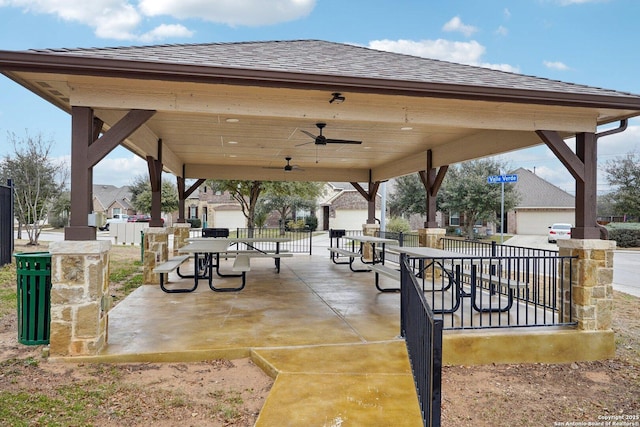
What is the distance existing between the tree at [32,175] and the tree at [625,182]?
29.8 metres

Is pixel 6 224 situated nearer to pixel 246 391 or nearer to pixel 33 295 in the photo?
pixel 33 295

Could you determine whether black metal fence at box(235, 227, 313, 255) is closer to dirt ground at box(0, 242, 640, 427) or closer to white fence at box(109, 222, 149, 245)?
white fence at box(109, 222, 149, 245)

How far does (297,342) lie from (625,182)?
2895 centimetres

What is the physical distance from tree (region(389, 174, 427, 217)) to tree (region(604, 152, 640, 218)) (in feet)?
37.6

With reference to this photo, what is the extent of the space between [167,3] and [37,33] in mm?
4434

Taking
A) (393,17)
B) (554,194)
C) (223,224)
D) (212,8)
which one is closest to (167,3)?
(212,8)

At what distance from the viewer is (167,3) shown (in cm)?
1595

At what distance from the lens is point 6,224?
34.0 ft

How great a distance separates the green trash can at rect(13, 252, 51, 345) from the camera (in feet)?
15.2

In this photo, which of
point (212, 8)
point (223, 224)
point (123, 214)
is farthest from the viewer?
point (123, 214)

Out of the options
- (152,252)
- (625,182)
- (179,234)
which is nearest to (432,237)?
(152,252)

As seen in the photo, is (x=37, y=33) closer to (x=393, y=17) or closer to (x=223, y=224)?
(x=393, y=17)

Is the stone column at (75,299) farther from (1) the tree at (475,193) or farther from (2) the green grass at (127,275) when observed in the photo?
(1) the tree at (475,193)

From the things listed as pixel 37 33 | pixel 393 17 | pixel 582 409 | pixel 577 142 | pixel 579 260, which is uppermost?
pixel 393 17
